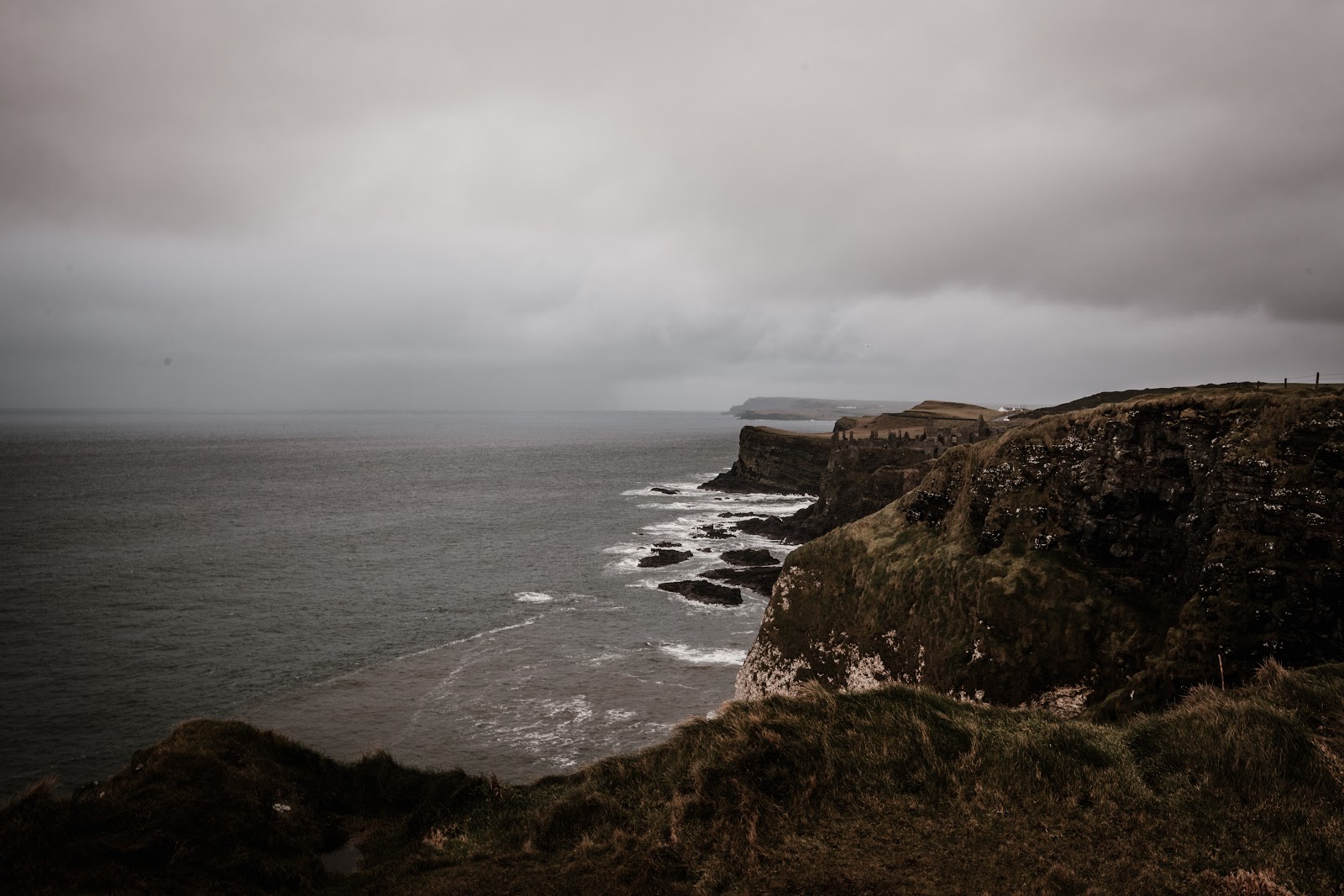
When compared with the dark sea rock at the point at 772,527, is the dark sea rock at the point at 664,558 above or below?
below

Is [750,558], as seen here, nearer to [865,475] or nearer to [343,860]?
[865,475]

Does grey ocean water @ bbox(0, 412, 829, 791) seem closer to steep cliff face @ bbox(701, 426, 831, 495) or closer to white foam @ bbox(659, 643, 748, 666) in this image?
white foam @ bbox(659, 643, 748, 666)

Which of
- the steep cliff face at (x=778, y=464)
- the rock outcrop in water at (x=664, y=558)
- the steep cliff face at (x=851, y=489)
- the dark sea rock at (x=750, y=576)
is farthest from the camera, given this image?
the steep cliff face at (x=778, y=464)

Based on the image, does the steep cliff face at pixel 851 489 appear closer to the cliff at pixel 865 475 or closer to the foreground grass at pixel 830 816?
the cliff at pixel 865 475

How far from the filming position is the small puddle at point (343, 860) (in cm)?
1502

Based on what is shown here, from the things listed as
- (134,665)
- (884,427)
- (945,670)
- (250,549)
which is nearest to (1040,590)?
(945,670)

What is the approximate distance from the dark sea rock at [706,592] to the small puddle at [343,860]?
4107 cm

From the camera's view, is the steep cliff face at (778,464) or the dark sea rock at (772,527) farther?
the steep cliff face at (778,464)

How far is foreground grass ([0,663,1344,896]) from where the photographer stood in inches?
412

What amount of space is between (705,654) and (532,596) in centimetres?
1930

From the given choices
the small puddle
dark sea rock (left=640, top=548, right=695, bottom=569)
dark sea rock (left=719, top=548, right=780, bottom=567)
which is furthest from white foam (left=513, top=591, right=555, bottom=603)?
the small puddle

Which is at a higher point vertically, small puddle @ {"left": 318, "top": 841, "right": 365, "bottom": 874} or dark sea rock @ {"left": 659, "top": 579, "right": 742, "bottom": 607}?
small puddle @ {"left": 318, "top": 841, "right": 365, "bottom": 874}

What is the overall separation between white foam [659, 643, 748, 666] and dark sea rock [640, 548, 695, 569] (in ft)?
72.7

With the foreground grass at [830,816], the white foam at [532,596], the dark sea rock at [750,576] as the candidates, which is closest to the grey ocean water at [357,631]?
the white foam at [532,596]
